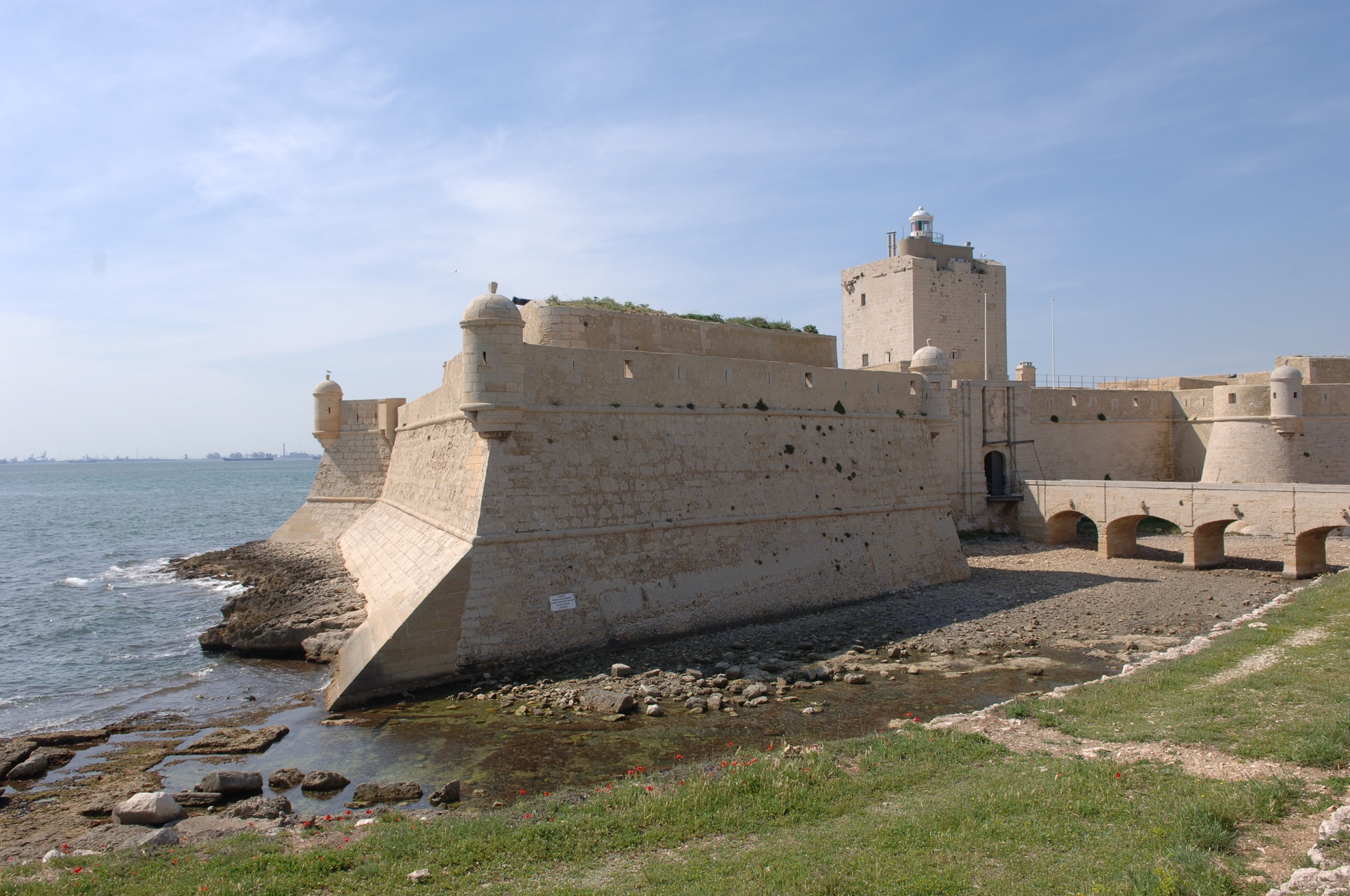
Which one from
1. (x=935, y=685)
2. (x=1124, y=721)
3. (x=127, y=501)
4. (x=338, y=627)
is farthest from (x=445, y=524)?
(x=127, y=501)

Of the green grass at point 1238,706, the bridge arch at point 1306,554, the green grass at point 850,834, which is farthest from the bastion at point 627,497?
the bridge arch at point 1306,554

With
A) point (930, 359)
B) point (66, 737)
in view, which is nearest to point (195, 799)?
point (66, 737)

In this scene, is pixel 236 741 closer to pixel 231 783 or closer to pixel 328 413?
pixel 231 783

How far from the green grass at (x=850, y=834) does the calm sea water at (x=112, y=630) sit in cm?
708

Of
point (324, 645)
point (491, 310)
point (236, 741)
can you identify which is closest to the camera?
point (236, 741)

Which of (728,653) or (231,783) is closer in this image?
(231,783)

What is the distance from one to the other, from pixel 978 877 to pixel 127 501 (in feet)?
251

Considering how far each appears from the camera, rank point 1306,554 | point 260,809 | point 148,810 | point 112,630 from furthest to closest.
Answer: point 1306,554
point 112,630
point 260,809
point 148,810

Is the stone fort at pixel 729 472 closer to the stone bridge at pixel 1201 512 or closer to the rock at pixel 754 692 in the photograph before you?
the stone bridge at pixel 1201 512

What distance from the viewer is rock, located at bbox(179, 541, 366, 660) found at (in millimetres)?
14750

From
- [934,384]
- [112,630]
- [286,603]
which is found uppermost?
[934,384]

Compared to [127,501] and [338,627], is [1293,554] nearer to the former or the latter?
[338,627]

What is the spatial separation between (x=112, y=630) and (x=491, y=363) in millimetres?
12141

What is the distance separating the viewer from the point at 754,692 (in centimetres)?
1100
